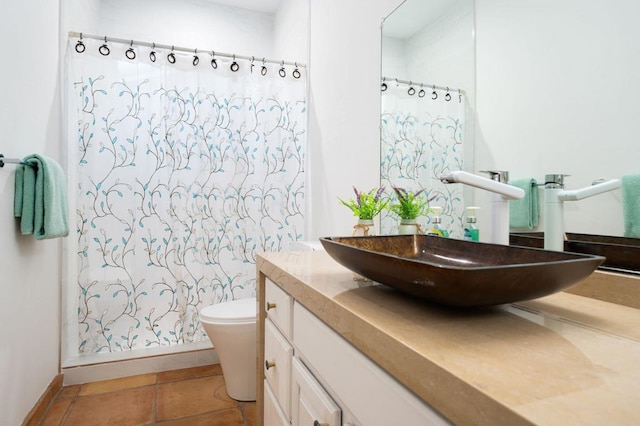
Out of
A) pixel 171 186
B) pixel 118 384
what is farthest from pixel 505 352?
pixel 118 384

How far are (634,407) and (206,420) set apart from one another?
1924 millimetres

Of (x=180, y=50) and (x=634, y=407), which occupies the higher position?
(x=180, y=50)

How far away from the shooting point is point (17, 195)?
164cm

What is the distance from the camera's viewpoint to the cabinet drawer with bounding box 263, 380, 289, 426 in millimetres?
1048

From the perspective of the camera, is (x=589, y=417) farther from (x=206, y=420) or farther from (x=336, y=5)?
(x=336, y=5)

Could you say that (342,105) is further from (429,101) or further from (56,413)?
(56,413)

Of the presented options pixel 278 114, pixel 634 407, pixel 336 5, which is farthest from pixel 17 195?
pixel 634 407

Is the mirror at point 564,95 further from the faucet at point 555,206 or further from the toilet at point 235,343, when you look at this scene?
the toilet at point 235,343

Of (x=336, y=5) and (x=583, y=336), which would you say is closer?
(x=583, y=336)

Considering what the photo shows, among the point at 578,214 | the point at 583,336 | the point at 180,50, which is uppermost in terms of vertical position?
the point at 180,50

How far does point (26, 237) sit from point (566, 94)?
7.21ft

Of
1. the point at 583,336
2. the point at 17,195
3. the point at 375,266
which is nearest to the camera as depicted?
the point at 583,336

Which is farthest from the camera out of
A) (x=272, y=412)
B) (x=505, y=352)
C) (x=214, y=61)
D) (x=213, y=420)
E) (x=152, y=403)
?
(x=214, y=61)

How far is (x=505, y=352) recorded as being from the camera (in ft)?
1.59
